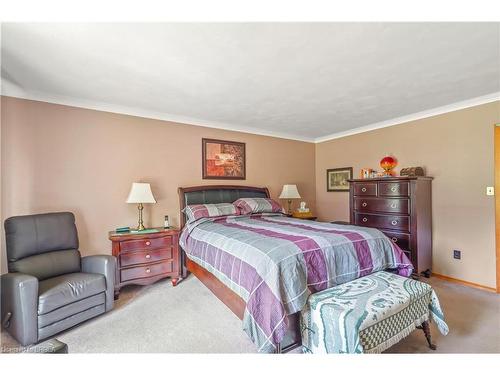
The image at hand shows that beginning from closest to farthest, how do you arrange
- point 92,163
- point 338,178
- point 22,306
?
point 22,306 → point 92,163 → point 338,178

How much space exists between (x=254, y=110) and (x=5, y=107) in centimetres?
277

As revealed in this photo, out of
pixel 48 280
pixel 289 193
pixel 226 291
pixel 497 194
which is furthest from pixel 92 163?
pixel 497 194

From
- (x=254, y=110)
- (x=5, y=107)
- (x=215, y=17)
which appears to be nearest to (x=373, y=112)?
(x=254, y=110)

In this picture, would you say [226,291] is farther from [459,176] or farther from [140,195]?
[459,176]

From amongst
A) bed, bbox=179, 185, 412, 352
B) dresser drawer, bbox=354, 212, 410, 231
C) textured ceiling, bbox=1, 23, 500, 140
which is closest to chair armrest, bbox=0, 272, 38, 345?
bed, bbox=179, 185, 412, 352

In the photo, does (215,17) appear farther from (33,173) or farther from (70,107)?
(33,173)

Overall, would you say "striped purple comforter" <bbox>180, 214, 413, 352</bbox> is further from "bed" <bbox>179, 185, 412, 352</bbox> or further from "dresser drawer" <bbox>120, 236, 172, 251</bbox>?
"dresser drawer" <bbox>120, 236, 172, 251</bbox>

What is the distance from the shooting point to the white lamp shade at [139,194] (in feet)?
10.1

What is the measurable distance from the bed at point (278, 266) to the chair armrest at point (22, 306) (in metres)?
1.40

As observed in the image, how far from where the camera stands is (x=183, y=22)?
164cm

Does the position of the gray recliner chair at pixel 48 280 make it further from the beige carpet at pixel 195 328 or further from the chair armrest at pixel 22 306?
the beige carpet at pixel 195 328

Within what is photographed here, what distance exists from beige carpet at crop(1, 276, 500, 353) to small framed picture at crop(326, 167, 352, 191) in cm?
228

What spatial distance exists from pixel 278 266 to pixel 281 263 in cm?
3

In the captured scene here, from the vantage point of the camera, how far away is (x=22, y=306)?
186 centimetres
